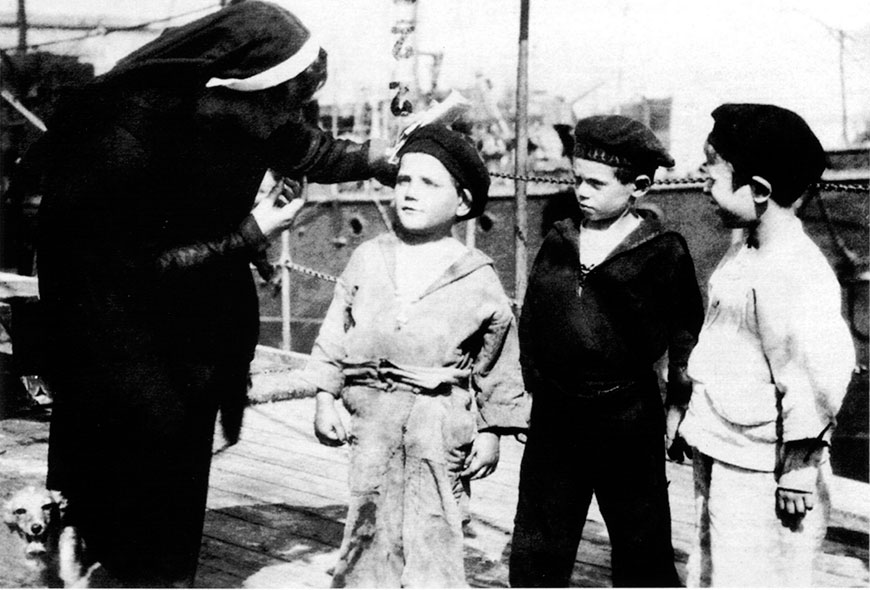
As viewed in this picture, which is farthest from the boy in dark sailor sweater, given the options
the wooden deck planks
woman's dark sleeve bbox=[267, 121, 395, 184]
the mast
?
the mast

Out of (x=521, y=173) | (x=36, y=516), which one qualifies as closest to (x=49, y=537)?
(x=36, y=516)

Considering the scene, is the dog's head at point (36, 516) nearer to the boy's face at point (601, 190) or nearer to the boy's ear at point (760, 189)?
the boy's face at point (601, 190)

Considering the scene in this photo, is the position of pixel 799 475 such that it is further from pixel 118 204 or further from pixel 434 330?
pixel 118 204

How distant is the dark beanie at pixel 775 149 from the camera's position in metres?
2.08

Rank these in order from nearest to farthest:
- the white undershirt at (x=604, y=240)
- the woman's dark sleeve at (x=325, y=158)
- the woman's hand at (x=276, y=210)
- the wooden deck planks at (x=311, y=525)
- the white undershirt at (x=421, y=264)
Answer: the woman's hand at (x=276, y=210) < the white undershirt at (x=421, y=264) < the white undershirt at (x=604, y=240) < the woman's dark sleeve at (x=325, y=158) < the wooden deck planks at (x=311, y=525)

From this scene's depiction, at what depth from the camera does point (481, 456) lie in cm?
225

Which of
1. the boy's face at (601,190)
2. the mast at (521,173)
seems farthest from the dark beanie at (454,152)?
the mast at (521,173)

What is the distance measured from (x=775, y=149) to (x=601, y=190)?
48 cm

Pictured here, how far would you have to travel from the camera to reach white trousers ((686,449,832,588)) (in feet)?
6.55

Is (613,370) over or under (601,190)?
under

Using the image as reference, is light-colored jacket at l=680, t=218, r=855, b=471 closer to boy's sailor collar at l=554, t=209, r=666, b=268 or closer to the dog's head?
boy's sailor collar at l=554, t=209, r=666, b=268

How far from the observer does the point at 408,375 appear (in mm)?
2197

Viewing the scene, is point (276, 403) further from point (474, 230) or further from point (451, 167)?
point (474, 230)

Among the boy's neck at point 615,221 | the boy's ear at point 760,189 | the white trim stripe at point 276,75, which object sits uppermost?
the white trim stripe at point 276,75
